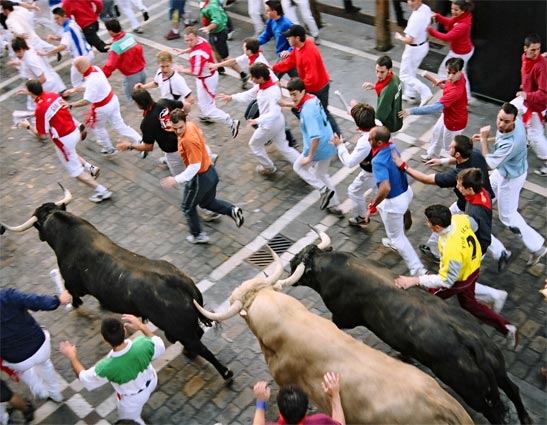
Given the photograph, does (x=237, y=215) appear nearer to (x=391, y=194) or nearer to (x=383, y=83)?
(x=391, y=194)

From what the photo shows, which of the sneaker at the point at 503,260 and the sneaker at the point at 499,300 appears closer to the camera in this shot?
the sneaker at the point at 499,300

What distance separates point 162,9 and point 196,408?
37.8 ft

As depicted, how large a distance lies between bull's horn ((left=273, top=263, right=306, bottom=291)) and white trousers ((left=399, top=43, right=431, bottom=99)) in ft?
18.1

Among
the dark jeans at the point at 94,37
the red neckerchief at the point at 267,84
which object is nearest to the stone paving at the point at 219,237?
the dark jeans at the point at 94,37

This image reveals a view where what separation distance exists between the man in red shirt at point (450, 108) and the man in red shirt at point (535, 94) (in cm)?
97

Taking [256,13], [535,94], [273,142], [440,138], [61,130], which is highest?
[61,130]

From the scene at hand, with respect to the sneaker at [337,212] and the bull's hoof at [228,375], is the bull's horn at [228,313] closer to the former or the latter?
the bull's hoof at [228,375]

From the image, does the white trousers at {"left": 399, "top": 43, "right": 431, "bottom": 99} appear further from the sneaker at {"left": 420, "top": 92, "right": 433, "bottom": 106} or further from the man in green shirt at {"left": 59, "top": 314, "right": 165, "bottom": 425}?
the man in green shirt at {"left": 59, "top": 314, "right": 165, "bottom": 425}

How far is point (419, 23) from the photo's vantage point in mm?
11602

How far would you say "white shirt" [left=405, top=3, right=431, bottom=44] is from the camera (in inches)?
456

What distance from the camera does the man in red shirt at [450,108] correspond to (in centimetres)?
959

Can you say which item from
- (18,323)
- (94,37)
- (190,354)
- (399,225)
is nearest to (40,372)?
(18,323)

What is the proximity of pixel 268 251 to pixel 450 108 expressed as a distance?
3.44 m

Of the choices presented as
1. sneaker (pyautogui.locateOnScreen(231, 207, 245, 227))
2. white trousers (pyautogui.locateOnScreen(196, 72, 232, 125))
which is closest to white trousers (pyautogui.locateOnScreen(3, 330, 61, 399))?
sneaker (pyautogui.locateOnScreen(231, 207, 245, 227))
